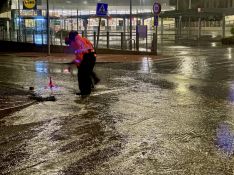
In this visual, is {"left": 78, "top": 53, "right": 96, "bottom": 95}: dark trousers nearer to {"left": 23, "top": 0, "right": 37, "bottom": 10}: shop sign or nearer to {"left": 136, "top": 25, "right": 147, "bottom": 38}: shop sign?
{"left": 136, "top": 25, "right": 147, "bottom": 38}: shop sign

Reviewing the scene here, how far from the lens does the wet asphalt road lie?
557cm

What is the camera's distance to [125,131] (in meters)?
7.34

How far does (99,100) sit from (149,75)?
5.42 m

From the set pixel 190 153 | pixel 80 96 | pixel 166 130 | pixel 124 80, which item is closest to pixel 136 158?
pixel 190 153

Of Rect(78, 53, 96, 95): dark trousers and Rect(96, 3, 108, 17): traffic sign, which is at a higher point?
Rect(96, 3, 108, 17): traffic sign

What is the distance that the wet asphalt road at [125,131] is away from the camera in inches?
219

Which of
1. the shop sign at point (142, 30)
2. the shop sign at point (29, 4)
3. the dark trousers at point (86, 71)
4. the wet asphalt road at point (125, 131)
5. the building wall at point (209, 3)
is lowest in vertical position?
the wet asphalt road at point (125, 131)

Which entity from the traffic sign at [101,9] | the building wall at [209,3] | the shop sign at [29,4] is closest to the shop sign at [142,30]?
the traffic sign at [101,9]

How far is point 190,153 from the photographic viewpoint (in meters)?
6.06

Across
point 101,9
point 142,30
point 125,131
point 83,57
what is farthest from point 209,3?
point 125,131

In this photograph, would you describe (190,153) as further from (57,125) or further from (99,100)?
(99,100)

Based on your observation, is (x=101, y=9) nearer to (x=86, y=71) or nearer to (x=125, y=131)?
(x=86, y=71)

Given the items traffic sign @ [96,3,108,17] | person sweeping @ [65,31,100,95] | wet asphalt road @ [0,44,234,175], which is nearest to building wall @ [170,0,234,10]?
traffic sign @ [96,3,108,17]

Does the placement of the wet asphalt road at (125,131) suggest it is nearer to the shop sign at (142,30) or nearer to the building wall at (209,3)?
the shop sign at (142,30)
